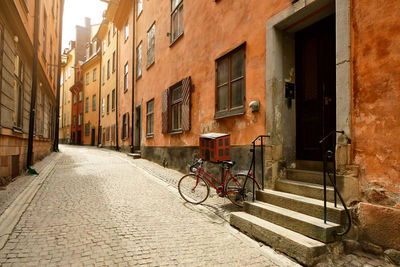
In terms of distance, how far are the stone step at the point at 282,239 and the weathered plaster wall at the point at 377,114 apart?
74 cm

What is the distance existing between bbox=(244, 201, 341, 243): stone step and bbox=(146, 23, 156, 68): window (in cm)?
1008

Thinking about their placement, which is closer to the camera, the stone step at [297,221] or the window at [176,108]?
the stone step at [297,221]

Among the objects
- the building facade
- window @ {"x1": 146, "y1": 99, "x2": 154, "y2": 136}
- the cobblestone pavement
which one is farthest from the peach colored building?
A: the building facade

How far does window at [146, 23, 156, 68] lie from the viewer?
12711 mm

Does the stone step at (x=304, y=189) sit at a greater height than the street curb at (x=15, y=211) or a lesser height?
greater

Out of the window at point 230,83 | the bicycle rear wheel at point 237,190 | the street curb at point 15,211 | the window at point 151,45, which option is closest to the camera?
the street curb at point 15,211

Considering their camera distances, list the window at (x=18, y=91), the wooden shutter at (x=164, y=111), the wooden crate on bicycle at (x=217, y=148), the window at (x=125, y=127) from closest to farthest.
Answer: the wooden crate on bicycle at (x=217, y=148) → the window at (x=18, y=91) → the wooden shutter at (x=164, y=111) → the window at (x=125, y=127)

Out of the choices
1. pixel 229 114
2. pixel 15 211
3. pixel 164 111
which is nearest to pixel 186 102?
pixel 164 111

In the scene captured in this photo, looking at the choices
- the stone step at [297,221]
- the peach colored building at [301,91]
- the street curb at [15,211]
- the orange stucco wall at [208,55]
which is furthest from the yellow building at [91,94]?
the stone step at [297,221]

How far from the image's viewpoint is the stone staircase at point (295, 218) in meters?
3.09

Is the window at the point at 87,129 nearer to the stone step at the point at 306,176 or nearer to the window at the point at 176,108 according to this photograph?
the window at the point at 176,108

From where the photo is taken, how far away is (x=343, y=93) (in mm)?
3588

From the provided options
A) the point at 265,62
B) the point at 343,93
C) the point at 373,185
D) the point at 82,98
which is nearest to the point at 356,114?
the point at 343,93

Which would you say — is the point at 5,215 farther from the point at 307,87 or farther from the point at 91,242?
the point at 307,87
